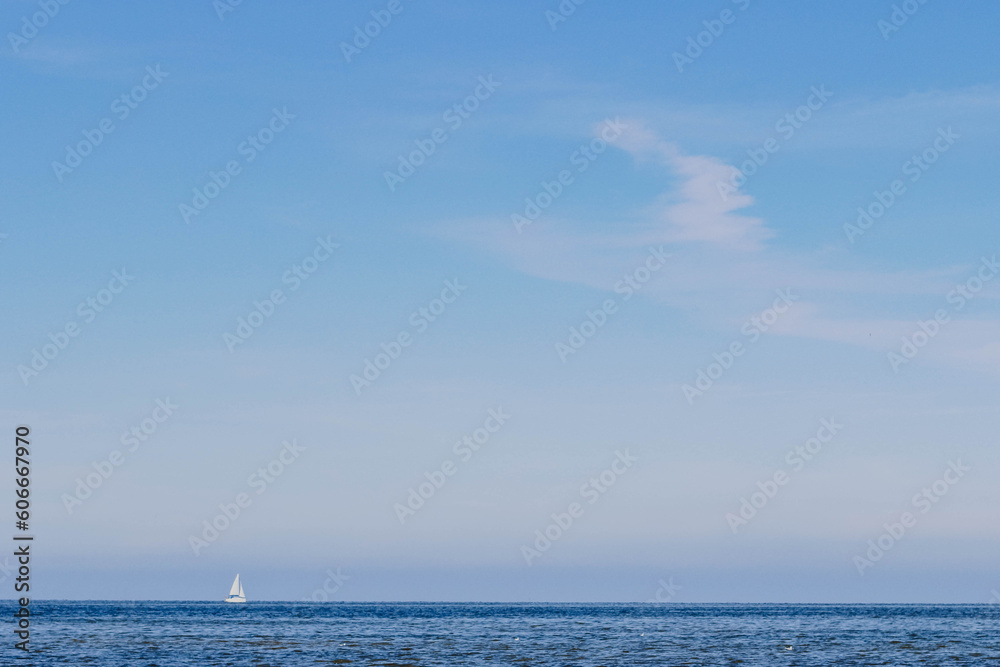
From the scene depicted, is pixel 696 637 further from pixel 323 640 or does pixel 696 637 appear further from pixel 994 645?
pixel 323 640

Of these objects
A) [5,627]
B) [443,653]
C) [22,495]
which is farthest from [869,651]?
[5,627]

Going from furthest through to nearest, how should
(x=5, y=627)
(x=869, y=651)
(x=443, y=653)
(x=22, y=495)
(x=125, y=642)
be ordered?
(x=5, y=627) → (x=125, y=642) → (x=869, y=651) → (x=443, y=653) → (x=22, y=495)

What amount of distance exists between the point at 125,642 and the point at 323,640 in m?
17.3

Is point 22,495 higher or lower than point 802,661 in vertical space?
higher

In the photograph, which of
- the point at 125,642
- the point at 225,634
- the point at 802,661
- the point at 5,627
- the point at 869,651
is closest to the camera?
the point at 802,661

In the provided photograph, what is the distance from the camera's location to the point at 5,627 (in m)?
131

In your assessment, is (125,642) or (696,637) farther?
(696,637)

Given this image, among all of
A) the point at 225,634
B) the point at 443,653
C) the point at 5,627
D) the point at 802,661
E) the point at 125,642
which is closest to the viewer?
the point at 802,661

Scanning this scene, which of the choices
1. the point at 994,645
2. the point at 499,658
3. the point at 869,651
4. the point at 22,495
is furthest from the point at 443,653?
the point at 994,645

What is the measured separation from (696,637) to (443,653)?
4100 centimetres

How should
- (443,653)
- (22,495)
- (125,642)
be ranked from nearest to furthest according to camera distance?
(22,495), (443,653), (125,642)

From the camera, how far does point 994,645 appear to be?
348ft

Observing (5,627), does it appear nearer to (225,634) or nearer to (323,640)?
(225,634)

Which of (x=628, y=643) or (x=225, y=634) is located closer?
(x=628, y=643)
